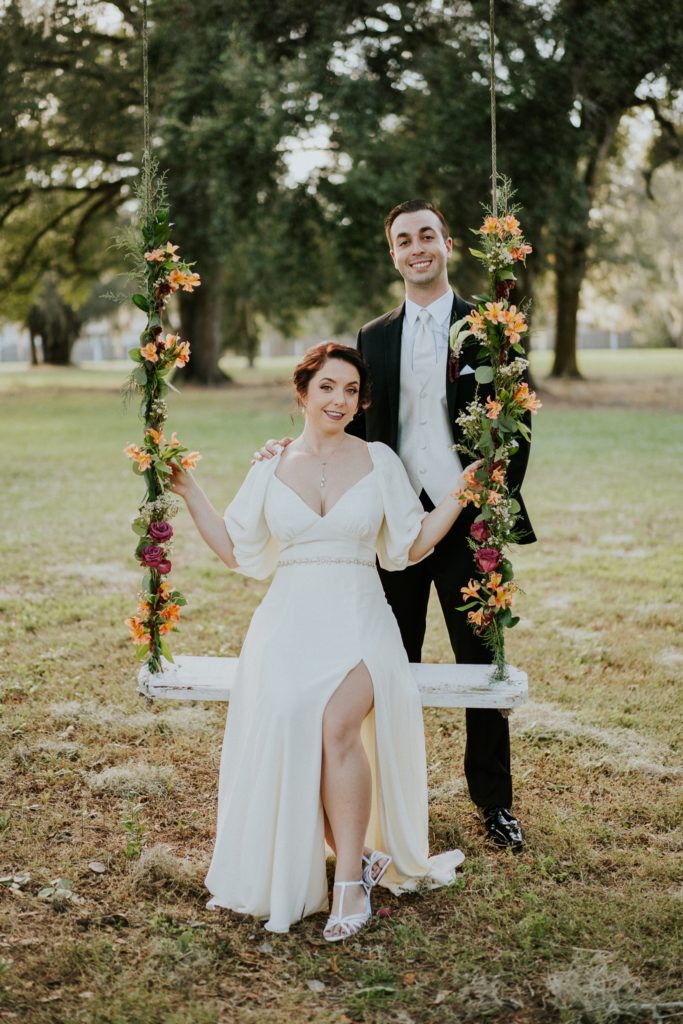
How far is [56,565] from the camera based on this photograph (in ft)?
27.5

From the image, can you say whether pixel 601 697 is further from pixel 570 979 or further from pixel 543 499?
pixel 543 499

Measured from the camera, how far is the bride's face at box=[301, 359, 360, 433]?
376cm

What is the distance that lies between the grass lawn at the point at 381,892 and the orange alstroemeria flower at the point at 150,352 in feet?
4.19

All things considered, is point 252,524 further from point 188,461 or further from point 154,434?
point 154,434

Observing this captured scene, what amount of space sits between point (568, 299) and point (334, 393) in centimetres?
2403

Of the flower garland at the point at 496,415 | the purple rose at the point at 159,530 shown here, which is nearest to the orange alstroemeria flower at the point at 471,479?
the flower garland at the point at 496,415

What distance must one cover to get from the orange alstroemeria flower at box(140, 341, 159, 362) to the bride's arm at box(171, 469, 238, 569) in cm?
39

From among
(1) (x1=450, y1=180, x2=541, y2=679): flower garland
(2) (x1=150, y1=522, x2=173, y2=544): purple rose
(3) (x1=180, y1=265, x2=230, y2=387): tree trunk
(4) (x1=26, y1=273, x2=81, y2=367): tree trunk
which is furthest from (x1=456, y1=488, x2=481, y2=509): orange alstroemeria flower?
(4) (x1=26, y1=273, x2=81, y2=367): tree trunk

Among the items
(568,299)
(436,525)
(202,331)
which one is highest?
(568,299)

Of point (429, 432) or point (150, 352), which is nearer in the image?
point (150, 352)

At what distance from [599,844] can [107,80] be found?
19509 mm

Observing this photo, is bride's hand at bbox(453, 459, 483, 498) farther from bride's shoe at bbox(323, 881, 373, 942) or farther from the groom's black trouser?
bride's shoe at bbox(323, 881, 373, 942)

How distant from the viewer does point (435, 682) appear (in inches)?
142

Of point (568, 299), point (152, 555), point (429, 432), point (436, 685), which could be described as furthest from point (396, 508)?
point (568, 299)
